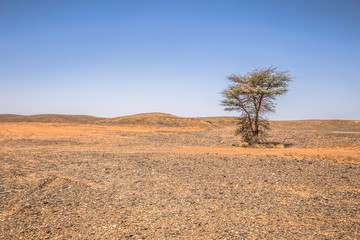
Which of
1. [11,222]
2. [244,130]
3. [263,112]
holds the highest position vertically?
[263,112]

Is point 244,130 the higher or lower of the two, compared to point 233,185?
higher

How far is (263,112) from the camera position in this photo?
1650cm

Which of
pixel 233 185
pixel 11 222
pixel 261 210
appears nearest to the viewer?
pixel 11 222

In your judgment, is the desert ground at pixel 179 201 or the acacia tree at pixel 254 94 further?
the acacia tree at pixel 254 94

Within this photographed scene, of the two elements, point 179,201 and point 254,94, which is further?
point 254,94

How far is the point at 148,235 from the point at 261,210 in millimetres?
2457

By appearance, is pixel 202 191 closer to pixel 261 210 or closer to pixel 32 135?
pixel 261 210

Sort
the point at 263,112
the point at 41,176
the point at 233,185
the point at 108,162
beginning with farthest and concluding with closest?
1. the point at 263,112
2. the point at 108,162
3. the point at 41,176
4. the point at 233,185

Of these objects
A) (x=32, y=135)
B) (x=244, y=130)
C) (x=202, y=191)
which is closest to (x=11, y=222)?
A: (x=202, y=191)

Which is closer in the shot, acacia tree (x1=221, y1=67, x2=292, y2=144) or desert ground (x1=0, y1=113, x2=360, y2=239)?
desert ground (x1=0, y1=113, x2=360, y2=239)

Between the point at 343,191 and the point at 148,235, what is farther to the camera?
the point at 343,191

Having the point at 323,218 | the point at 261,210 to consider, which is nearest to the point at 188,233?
the point at 261,210

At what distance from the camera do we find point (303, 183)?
22.2ft

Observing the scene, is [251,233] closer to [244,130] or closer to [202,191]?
[202,191]
